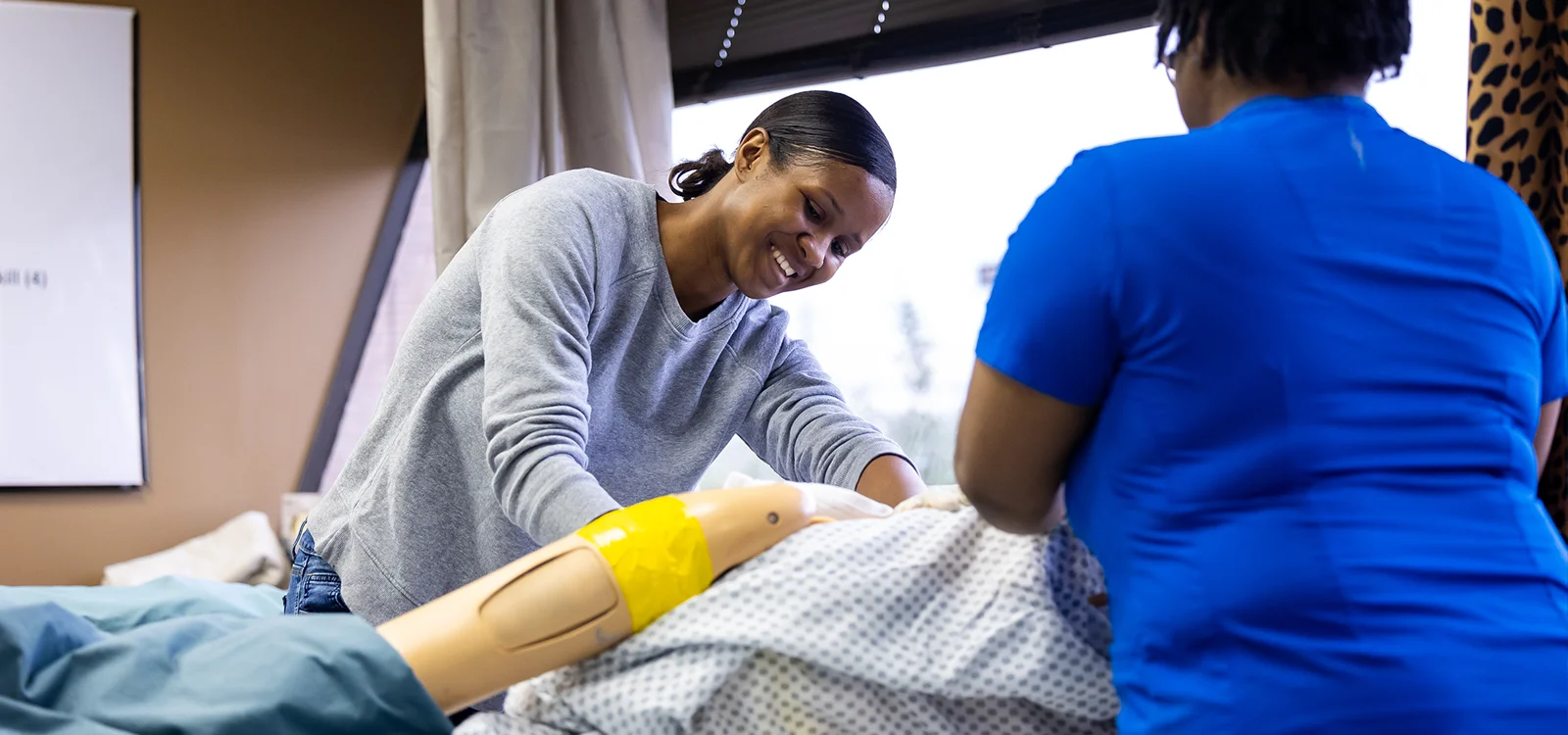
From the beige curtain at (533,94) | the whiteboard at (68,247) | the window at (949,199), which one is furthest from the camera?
the whiteboard at (68,247)

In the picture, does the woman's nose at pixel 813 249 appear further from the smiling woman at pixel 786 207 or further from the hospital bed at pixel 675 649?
the hospital bed at pixel 675 649

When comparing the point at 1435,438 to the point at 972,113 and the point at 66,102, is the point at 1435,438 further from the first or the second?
the point at 66,102

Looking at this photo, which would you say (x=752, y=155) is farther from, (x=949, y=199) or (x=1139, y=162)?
(x=949, y=199)

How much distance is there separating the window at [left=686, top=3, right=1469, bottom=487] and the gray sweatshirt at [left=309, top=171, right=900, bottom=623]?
27.9 inches

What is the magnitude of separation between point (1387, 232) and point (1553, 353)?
0.73 feet

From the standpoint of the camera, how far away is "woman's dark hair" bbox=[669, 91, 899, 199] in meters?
1.41

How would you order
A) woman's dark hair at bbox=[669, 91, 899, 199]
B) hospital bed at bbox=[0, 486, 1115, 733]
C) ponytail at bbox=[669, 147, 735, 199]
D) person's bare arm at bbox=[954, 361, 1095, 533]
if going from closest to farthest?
person's bare arm at bbox=[954, 361, 1095, 533] → hospital bed at bbox=[0, 486, 1115, 733] → woman's dark hair at bbox=[669, 91, 899, 199] → ponytail at bbox=[669, 147, 735, 199]

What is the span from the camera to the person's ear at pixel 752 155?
1.45 metres

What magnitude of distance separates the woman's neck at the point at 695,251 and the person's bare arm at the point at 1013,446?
2.03 ft

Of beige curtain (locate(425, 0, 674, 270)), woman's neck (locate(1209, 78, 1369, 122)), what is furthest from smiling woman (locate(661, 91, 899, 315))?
beige curtain (locate(425, 0, 674, 270))

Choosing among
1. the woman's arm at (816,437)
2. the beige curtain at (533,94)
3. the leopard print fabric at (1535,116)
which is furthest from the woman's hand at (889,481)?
the beige curtain at (533,94)

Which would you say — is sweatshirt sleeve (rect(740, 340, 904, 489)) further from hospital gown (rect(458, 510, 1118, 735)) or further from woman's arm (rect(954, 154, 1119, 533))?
woman's arm (rect(954, 154, 1119, 533))

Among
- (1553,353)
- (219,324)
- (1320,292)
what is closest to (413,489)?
(1320,292)

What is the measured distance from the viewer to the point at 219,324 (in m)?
3.07
